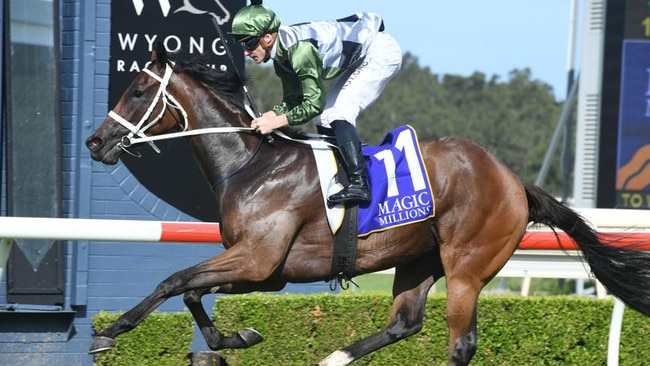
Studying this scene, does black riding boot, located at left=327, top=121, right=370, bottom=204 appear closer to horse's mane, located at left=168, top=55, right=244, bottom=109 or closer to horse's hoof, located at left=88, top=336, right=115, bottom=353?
horse's mane, located at left=168, top=55, right=244, bottom=109

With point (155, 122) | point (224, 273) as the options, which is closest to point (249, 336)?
point (224, 273)

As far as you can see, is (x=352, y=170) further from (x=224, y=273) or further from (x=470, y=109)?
(x=470, y=109)

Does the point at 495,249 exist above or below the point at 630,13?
below

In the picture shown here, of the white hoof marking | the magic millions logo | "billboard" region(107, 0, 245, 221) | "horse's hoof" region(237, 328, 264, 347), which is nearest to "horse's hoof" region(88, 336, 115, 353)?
"horse's hoof" region(237, 328, 264, 347)

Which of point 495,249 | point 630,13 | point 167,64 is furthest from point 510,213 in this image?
point 630,13

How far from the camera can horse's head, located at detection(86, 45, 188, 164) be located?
4855mm

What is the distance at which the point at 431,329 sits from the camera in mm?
6004

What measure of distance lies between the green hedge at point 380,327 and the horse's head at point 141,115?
126 centimetres

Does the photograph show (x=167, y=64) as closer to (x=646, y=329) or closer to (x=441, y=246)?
(x=441, y=246)

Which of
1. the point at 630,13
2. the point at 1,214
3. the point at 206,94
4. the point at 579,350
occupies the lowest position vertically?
the point at 579,350

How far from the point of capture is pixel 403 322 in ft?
17.4

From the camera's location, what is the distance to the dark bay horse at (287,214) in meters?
4.80

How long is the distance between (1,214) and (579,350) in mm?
3348

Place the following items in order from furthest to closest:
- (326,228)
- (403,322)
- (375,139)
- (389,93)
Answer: (389,93), (375,139), (403,322), (326,228)
